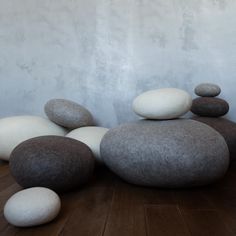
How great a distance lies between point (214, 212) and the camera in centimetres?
118

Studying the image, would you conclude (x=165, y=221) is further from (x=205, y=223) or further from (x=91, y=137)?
(x=91, y=137)

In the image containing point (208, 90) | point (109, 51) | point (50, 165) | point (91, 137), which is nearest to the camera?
point (50, 165)

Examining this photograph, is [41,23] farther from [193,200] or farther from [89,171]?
[193,200]

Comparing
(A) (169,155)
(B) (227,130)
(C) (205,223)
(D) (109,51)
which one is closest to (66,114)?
(D) (109,51)

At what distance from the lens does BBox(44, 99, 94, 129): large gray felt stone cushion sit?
197 cm

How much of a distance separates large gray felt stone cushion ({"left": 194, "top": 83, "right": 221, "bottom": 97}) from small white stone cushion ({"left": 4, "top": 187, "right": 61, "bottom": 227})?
142cm

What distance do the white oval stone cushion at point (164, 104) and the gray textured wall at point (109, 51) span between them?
0.69m

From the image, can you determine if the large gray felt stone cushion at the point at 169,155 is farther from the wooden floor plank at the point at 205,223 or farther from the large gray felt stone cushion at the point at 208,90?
the large gray felt stone cushion at the point at 208,90

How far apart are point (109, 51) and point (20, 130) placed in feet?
2.99

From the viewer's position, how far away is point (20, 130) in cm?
200

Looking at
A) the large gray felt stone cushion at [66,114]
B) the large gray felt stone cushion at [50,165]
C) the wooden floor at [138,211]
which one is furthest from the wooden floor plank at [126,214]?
the large gray felt stone cushion at [66,114]

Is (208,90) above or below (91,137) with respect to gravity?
above

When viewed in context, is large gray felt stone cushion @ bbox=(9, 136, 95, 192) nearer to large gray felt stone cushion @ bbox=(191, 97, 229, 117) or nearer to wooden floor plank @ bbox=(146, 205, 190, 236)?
wooden floor plank @ bbox=(146, 205, 190, 236)

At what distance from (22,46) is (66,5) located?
48 centimetres
